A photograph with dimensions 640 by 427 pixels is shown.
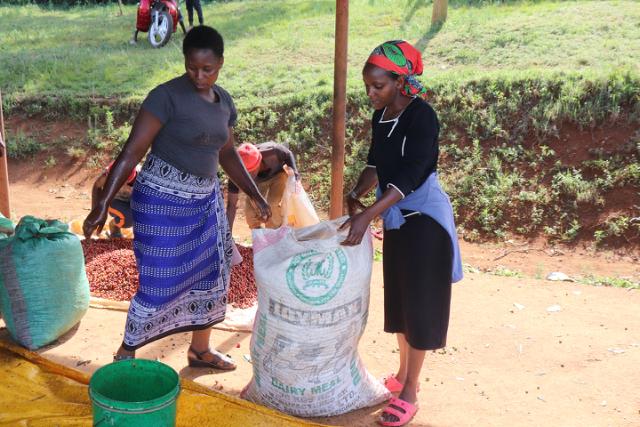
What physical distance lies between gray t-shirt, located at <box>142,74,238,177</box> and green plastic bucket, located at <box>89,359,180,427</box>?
2.64ft

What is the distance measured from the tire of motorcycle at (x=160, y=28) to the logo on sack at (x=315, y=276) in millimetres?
9041

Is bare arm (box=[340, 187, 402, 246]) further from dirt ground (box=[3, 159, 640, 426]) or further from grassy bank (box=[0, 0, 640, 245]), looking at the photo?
grassy bank (box=[0, 0, 640, 245])

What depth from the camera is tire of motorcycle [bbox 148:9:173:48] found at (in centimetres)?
1076

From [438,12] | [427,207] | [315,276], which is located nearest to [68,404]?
[315,276]

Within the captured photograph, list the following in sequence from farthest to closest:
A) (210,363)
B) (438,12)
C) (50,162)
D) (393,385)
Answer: (438,12) < (50,162) < (210,363) < (393,385)

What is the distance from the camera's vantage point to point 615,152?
21.3ft

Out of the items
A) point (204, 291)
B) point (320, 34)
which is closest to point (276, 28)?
point (320, 34)

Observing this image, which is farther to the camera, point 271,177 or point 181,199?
point 271,177

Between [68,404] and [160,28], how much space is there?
907cm

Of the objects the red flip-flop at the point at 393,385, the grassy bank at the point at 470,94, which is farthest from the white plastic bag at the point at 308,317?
the grassy bank at the point at 470,94

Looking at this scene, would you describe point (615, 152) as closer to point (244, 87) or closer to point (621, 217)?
point (621, 217)

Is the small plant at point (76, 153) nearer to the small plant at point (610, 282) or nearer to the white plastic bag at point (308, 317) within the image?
the small plant at point (610, 282)

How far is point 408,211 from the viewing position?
8.53ft

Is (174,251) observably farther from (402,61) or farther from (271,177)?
(271,177)
